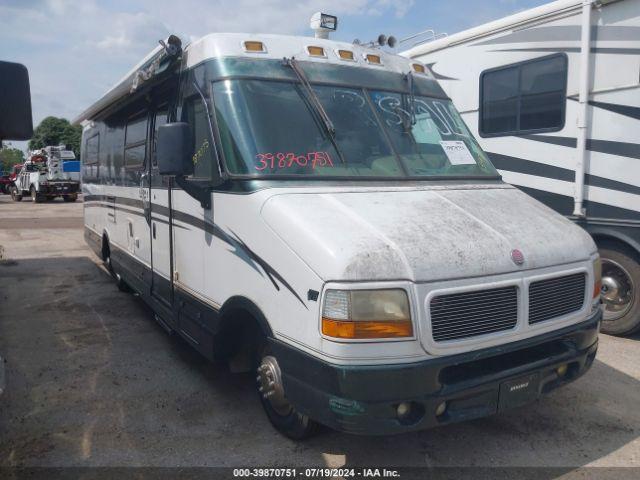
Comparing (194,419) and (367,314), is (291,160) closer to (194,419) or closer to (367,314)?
(367,314)

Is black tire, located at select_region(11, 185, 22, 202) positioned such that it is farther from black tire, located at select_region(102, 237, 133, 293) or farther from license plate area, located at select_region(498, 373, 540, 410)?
license plate area, located at select_region(498, 373, 540, 410)

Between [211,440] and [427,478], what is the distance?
143 cm

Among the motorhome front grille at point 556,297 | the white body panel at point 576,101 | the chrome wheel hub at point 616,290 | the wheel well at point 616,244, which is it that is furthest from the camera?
the chrome wheel hub at point 616,290

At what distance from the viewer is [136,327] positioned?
20.8 ft

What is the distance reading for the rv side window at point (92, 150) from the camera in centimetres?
819

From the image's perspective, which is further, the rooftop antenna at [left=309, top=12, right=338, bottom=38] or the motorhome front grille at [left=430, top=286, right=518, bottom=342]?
the rooftop antenna at [left=309, top=12, right=338, bottom=38]

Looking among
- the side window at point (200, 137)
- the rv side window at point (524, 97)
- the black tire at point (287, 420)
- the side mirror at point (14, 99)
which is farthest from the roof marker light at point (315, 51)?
the rv side window at point (524, 97)

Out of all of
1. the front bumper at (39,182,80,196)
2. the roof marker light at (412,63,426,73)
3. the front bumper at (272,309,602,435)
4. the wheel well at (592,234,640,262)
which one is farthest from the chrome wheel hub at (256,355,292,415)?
the front bumper at (39,182,80,196)

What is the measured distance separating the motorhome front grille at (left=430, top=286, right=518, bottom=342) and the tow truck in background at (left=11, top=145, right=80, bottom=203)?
27199mm

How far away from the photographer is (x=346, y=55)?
14.4 ft

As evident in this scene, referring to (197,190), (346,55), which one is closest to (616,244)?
(346,55)

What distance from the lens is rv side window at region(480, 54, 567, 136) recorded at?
598 centimetres

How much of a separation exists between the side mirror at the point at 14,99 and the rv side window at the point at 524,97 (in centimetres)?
509

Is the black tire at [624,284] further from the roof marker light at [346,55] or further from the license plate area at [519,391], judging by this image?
the roof marker light at [346,55]
